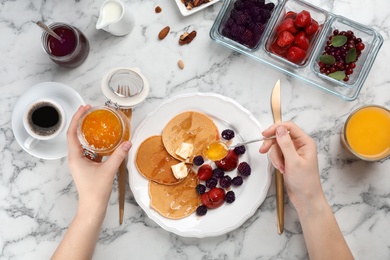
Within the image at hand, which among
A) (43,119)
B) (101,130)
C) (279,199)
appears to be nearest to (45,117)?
(43,119)

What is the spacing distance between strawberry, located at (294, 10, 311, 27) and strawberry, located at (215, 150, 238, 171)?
47cm

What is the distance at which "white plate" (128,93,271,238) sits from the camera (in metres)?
1.72

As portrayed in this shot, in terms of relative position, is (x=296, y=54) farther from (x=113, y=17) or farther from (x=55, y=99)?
(x=55, y=99)

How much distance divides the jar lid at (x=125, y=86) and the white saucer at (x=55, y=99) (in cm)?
10

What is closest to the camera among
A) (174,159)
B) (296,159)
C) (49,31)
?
(296,159)

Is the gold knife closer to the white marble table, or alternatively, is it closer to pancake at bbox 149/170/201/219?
the white marble table

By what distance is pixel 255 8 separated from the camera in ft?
5.68

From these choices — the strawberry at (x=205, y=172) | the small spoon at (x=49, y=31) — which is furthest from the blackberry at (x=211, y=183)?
the small spoon at (x=49, y=31)

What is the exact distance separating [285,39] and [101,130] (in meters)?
0.65

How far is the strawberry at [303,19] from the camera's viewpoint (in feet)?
5.69

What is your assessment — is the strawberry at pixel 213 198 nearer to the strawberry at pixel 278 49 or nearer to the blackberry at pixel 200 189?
the blackberry at pixel 200 189

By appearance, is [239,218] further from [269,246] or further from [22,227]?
[22,227]

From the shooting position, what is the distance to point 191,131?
177 centimetres

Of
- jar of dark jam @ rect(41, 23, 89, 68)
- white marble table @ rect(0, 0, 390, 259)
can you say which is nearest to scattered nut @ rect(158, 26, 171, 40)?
white marble table @ rect(0, 0, 390, 259)
